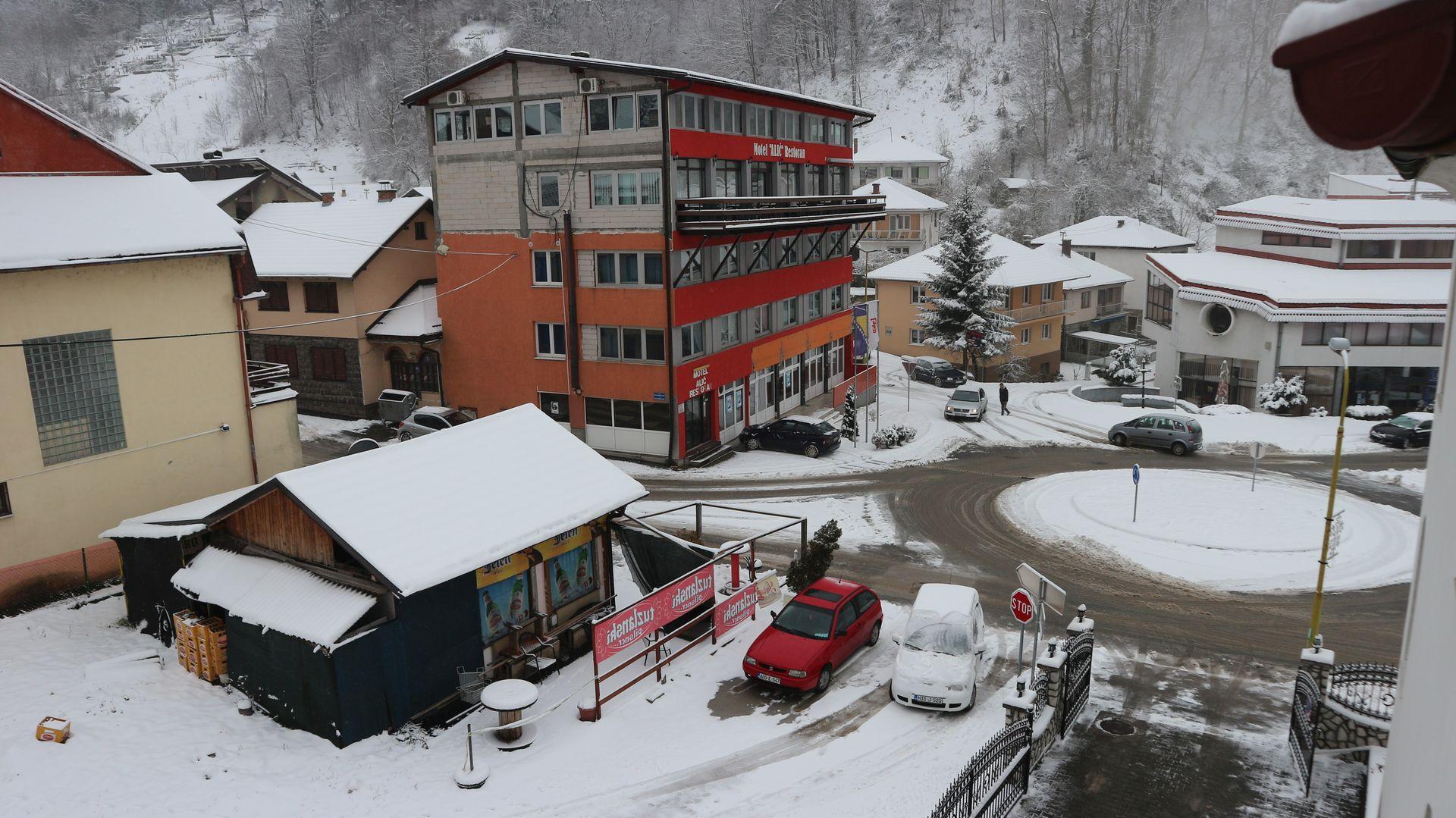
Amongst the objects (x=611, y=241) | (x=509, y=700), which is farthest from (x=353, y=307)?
(x=509, y=700)

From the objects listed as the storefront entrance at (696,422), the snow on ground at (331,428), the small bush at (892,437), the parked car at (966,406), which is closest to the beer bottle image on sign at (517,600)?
the storefront entrance at (696,422)

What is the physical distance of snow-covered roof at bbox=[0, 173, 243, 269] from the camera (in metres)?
20.1

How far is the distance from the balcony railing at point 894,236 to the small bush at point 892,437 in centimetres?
4568

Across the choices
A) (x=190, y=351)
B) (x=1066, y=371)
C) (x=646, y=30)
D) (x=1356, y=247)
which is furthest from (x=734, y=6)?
(x=190, y=351)

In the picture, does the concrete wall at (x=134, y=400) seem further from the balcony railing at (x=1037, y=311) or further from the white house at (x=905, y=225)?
the white house at (x=905, y=225)

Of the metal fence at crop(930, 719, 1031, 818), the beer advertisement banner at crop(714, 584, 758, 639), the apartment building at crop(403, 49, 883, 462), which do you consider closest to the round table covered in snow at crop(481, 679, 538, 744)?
the beer advertisement banner at crop(714, 584, 758, 639)

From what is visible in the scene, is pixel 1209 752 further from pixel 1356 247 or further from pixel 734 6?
pixel 734 6

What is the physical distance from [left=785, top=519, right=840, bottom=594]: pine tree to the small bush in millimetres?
15867

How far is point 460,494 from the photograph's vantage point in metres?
17.6

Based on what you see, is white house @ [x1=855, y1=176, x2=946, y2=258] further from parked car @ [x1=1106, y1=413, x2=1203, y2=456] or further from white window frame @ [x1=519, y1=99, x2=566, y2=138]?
white window frame @ [x1=519, y1=99, x2=566, y2=138]

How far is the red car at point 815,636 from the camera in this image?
55.7ft

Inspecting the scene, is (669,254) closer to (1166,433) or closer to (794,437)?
(794,437)

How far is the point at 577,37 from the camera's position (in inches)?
5172

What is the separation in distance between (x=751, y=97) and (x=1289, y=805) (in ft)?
98.4
